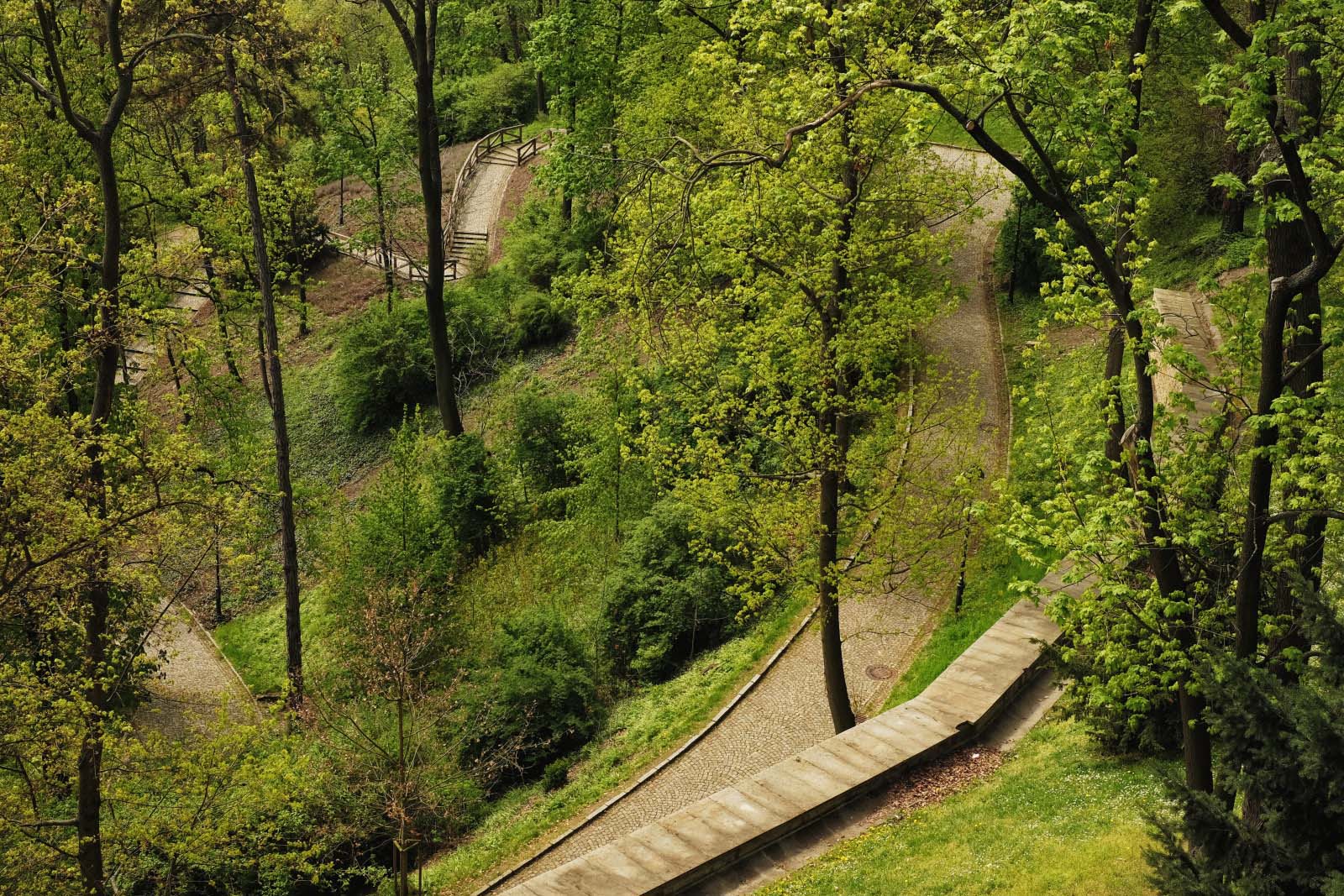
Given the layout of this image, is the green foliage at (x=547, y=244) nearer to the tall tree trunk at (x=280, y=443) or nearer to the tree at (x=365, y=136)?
the tree at (x=365, y=136)

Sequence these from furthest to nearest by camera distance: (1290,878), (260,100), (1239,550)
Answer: (260,100), (1239,550), (1290,878)

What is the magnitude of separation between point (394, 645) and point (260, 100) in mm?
11755

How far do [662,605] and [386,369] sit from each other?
54.4ft

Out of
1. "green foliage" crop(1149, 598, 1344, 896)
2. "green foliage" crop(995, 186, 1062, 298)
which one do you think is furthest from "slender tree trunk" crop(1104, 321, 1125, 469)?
"green foliage" crop(995, 186, 1062, 298)

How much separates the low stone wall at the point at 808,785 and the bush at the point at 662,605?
6255 millimetres

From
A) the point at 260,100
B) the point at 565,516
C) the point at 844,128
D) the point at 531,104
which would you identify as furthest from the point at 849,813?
the point at 531,104

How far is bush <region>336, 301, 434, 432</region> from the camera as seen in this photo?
113 feet

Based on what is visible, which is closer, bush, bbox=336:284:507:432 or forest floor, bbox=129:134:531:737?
forest floor, bbox=129:134:531:737

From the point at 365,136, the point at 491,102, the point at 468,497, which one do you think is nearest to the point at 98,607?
the point at 468,497

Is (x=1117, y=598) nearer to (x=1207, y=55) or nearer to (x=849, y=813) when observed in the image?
(x=849, y=813)

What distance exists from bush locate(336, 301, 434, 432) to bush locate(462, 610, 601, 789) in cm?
1659

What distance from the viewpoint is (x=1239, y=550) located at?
8.61m

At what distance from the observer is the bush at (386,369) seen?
113 ft

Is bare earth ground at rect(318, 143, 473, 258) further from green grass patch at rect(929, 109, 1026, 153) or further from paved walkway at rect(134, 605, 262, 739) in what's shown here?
green grass patch at rect(929, 109, 1026, 153)
